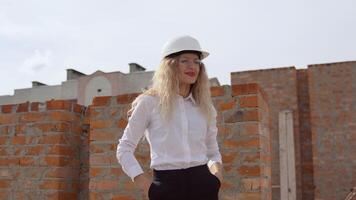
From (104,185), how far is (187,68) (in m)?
1.92

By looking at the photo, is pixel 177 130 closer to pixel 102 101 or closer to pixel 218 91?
pixel 218 91

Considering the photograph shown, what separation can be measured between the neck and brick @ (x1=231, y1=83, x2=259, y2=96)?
129cm

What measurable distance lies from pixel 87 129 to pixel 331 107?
25.0ft

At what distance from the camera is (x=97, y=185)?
12.5 feet

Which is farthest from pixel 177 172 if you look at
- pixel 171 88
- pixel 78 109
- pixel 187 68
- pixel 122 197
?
pixel 78 109

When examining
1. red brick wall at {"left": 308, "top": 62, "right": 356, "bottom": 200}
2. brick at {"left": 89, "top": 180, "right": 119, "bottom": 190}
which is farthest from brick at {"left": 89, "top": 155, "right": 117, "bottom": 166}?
red brick wall at {"left": 308, "top": 62, "right": 356, "bottom": 200}

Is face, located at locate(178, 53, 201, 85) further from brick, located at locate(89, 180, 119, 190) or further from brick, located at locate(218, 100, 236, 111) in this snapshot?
brick, located at locate(89, 180, 119, 190)

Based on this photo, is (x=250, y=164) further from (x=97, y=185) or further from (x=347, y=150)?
(x=347, y=150)

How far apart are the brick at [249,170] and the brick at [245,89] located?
0.54 meters

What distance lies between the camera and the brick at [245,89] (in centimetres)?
346

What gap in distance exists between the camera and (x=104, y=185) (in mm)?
3793

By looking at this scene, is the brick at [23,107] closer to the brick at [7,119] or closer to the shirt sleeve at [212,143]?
the brick at [7,119]

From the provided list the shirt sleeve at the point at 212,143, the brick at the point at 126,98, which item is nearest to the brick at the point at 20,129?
the brick at the point at 126,98

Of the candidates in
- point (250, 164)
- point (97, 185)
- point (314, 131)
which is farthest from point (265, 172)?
point (314, 131)
